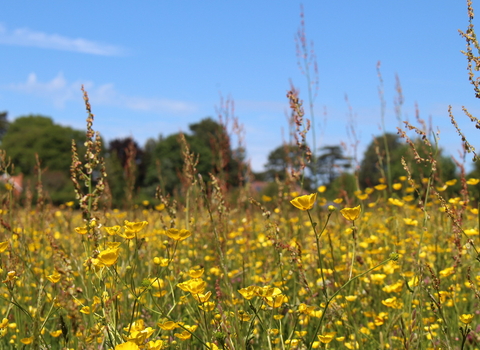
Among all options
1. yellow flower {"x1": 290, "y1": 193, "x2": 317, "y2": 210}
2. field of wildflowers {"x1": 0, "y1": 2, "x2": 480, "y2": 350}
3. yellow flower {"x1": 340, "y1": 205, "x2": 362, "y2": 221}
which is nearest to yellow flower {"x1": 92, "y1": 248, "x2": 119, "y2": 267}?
field of wildflowers {"x1": 0, "y1": 2, "x2": 480, "y2": 350}

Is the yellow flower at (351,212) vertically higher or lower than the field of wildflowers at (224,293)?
higher

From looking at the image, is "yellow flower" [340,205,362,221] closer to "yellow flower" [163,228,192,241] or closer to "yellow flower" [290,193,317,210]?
"yellow flower" [290,193,317,210]

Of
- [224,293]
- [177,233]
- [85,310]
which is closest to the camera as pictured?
[177,233]

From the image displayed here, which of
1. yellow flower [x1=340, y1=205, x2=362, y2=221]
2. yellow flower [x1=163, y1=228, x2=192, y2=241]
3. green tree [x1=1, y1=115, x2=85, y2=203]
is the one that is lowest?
yellow flower [x1=163, y1=228, x2=192, y2=241]

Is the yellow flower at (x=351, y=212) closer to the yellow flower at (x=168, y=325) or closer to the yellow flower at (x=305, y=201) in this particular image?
the yellow flower at (x=305, y=201)

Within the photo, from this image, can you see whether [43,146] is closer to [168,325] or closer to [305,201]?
[168,325]

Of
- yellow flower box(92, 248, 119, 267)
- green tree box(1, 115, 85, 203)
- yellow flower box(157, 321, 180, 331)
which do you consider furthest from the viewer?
green tree box(1, 115, 85, 203)

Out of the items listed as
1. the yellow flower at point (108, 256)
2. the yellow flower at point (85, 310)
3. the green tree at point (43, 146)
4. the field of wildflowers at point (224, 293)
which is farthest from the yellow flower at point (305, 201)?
the green tree at point (43, 146)

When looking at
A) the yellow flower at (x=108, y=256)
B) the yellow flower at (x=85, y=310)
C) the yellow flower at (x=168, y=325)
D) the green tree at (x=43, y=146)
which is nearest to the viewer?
the yellow flower at (x=108, y=256)

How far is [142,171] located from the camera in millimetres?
48281

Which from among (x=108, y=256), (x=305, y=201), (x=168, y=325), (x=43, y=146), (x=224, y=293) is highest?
(x=43, y=146)

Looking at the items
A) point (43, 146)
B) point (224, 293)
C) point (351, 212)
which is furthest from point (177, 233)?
point (43, 146)

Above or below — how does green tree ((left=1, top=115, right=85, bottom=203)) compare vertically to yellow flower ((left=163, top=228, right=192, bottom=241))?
above

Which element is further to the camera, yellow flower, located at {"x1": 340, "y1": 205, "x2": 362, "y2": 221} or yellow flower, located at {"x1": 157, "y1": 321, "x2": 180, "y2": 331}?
yellow flower, located at {"x1": 157, "y1": 321, "x2": 180, "y2": 331}
